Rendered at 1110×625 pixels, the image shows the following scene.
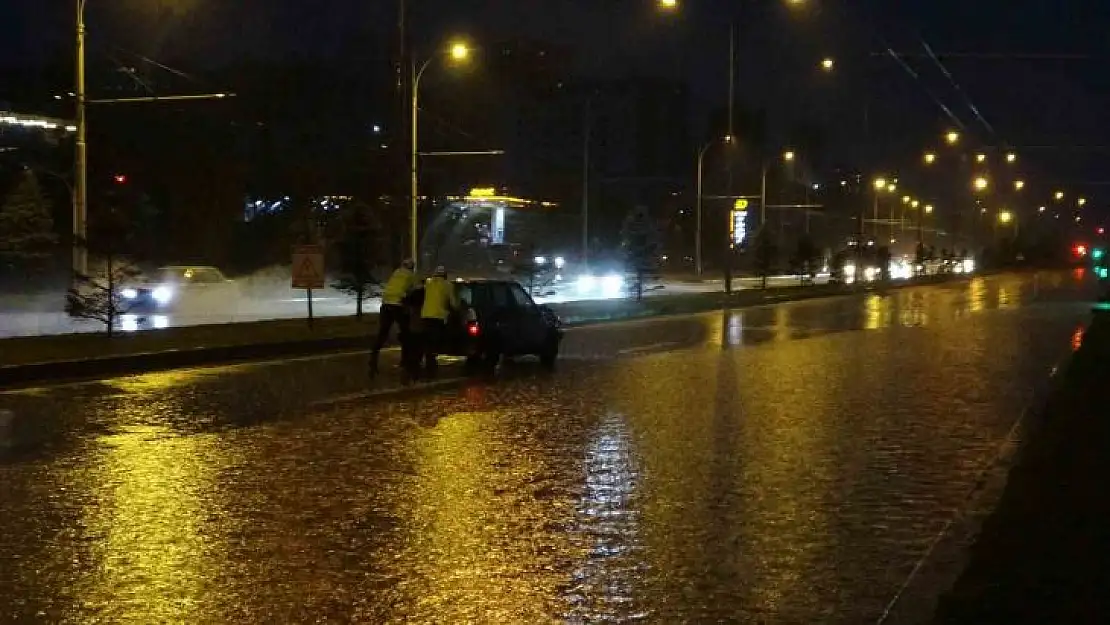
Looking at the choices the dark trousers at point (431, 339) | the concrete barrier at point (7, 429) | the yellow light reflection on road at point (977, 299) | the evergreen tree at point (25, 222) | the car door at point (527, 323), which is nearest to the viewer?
the concrete barrier at point (7, 429)

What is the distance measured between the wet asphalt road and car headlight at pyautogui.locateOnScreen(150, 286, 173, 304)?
19.5m

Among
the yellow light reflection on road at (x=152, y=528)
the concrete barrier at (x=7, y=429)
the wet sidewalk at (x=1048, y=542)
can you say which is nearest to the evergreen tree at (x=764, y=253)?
the wet sidewalk at (x=1048, y=542)

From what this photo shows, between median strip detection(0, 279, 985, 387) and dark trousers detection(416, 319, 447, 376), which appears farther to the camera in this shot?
median strip detection(0, 279, 985, 387)

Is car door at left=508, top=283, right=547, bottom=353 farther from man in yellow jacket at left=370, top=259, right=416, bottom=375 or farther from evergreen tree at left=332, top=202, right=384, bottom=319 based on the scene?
evergreen tree at left=332, top=202, right=384, bottom=319

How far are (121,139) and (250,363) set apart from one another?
161 ft

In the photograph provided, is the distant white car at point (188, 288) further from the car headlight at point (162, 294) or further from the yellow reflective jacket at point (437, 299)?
the yellow reflective jacket at point (437, 299)

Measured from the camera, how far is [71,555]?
7902mm

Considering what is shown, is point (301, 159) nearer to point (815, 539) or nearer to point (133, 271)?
point (133, 271)

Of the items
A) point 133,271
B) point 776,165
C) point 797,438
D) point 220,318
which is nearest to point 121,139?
point 220,318

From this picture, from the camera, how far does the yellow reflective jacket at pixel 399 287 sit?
1883 centimetres

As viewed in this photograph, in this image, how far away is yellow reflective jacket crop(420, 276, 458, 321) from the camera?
18891mm

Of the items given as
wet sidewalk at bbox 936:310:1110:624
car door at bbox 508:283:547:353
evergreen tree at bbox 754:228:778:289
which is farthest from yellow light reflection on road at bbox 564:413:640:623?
evergreen tree at bbox 754:228:778:289

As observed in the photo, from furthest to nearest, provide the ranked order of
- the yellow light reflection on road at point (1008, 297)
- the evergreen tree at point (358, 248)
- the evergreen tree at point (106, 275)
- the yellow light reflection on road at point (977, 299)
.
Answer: the yellow light reflection on road at point (1008, 297) → the yellow light reflection on road at point (977, 299) → the evergreen tree at point (358, 248) → the evergreen tree at point (106, 275)

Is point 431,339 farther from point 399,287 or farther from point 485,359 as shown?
point 485,359
